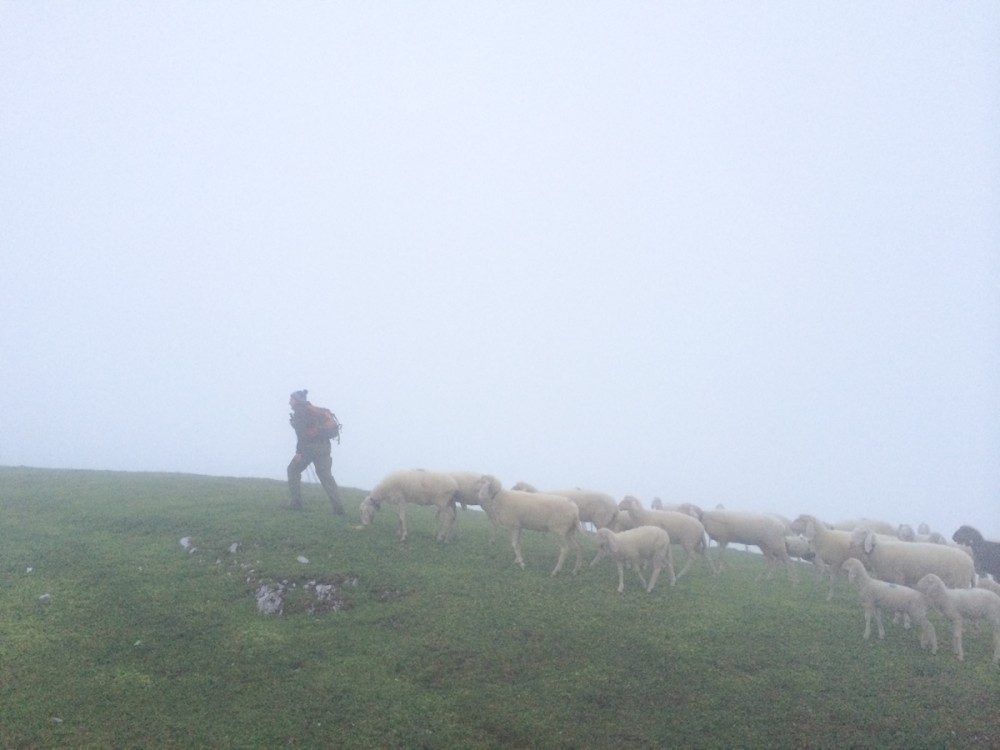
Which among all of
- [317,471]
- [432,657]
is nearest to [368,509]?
[317,471]

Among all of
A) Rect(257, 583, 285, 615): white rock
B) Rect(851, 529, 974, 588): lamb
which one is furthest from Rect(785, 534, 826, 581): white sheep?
Rect(257, 583, 285, 615): white rock

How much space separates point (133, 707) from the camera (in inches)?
367

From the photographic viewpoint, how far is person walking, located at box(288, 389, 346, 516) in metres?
18.6

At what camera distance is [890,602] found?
11984 mm

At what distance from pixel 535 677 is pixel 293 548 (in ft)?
23.4

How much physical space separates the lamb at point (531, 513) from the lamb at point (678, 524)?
5.61 feet

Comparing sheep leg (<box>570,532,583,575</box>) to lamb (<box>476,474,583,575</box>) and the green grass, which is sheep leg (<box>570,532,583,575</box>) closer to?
lamb (<box>476,474,583,575</box>)

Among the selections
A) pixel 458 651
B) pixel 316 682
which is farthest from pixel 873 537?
pixel 316 682

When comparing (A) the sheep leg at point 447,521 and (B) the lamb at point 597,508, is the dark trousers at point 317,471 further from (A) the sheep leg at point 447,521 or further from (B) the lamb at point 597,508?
(B) the lamb at point 597,508

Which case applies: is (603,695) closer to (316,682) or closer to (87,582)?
(316,682)

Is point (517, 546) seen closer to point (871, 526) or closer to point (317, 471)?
point (317, 471)

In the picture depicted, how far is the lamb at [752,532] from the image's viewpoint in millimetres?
16047

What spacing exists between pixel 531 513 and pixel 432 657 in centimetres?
510

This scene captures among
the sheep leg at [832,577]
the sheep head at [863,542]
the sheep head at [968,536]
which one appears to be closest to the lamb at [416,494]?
the sheep leg at [832,577]
